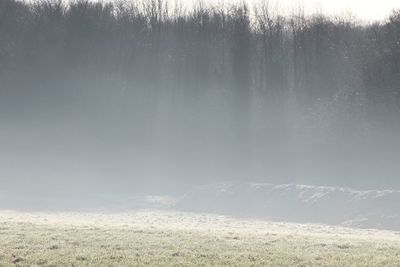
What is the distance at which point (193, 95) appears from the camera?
2574 inches

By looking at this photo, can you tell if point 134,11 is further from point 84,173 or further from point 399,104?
point 399,104

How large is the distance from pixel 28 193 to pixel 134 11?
119ft

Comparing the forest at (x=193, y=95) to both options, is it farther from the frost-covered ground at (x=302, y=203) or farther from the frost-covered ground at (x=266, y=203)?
the frost-covered ground at (x=302, y=203)

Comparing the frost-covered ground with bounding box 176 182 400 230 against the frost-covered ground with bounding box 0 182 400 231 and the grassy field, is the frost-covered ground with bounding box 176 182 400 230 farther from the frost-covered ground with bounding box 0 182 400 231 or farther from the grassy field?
the grassy field

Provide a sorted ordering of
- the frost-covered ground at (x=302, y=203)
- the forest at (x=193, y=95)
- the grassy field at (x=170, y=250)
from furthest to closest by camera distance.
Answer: the forest at (x=193, y=95) < the frost-covered ground at (x=302, y=203) < the grassy field at (x=170, y=250)

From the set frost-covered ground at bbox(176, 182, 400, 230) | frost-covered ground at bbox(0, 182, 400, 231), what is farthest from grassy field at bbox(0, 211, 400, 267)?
frost-covered ground at bbox(0, 182, 400, 231)

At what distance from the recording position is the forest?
52812 mm

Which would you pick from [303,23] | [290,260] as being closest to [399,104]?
[303,23]

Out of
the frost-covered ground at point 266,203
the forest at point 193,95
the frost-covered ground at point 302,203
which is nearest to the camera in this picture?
the frost-covered ground at point 302,203

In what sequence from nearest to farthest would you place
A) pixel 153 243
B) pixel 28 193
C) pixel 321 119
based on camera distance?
1. pixel 153 243
2. pixel 28 193
3. pixel 321 119

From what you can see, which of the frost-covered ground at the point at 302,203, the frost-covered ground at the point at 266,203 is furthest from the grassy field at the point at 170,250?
the frost-covered ground at the point at 266,203

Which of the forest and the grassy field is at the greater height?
the forest

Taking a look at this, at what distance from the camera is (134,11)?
247 feet

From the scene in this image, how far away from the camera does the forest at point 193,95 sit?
52.8 metres
